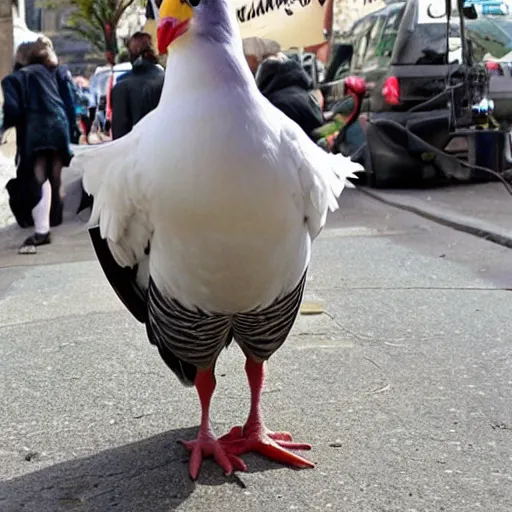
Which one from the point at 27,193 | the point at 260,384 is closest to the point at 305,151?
the point at 260,384

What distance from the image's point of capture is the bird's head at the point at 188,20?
2551 mm

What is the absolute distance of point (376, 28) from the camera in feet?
35.2

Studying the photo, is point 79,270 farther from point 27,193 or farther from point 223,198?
point 223,198

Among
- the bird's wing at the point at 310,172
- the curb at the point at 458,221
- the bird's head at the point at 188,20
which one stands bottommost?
the curb at the point at 458,221

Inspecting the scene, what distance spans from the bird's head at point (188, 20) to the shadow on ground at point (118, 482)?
4.90ft

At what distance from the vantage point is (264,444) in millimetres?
3262

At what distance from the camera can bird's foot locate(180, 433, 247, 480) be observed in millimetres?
3152

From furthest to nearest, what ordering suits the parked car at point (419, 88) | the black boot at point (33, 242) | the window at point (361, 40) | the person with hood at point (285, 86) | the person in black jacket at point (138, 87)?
the window at point (361, 40) → the parked car at point (419, 88) → the black boot at point (33, 242) → the person in black jacket at point (138, 87) → the person with hood at point (285, 86)

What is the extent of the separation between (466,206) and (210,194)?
22.9 feet

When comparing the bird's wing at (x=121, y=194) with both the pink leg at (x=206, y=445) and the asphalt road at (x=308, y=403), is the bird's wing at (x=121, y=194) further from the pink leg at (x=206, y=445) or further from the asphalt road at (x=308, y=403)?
the asphalt road at (x=308, y=403)

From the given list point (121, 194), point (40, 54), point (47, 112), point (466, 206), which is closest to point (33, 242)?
point (47, 112)

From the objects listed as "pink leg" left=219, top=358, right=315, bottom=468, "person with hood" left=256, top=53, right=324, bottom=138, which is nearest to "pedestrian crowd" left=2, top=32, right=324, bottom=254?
"person with hood" left=256, top=53, right=324, bottom=138

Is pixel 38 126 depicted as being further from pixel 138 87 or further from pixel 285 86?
pixel 285 86

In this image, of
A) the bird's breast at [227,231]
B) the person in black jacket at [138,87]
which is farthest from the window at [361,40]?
the bird's breast at [227,231]
